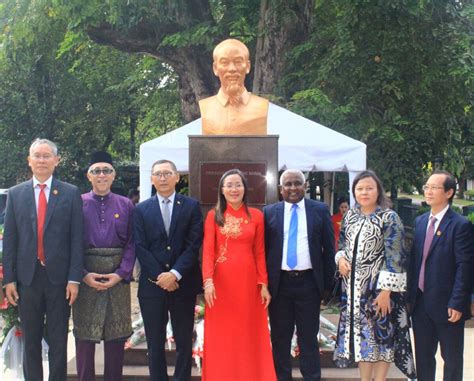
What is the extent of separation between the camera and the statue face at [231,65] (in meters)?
5.69

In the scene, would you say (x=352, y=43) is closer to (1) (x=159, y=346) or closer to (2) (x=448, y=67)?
(2) (x=448, y=67)

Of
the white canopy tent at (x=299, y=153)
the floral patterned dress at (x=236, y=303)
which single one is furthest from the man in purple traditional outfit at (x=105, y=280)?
the white canopy tent at (x=299, y=153)

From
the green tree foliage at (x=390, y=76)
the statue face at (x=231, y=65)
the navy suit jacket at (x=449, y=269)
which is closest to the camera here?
the navy suit jacket at (x=449, y=269)

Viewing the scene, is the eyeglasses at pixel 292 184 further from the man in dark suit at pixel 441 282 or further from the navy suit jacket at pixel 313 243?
the man in dark suit at pixel 441 282

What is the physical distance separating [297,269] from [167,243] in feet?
3.21

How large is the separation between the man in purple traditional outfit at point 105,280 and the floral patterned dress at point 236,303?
64cm

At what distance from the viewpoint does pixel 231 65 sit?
5.73 m

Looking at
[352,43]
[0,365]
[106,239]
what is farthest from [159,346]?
[352,43]

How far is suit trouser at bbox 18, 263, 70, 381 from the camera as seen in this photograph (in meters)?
4.63

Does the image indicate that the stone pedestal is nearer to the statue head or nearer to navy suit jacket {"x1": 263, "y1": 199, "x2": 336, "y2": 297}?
the statue head

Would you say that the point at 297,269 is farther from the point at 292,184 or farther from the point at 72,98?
the point at 72,98

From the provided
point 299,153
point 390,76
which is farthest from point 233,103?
point 390,76

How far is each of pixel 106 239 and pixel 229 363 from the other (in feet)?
4.30

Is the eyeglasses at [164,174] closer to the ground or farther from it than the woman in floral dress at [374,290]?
farther from it
